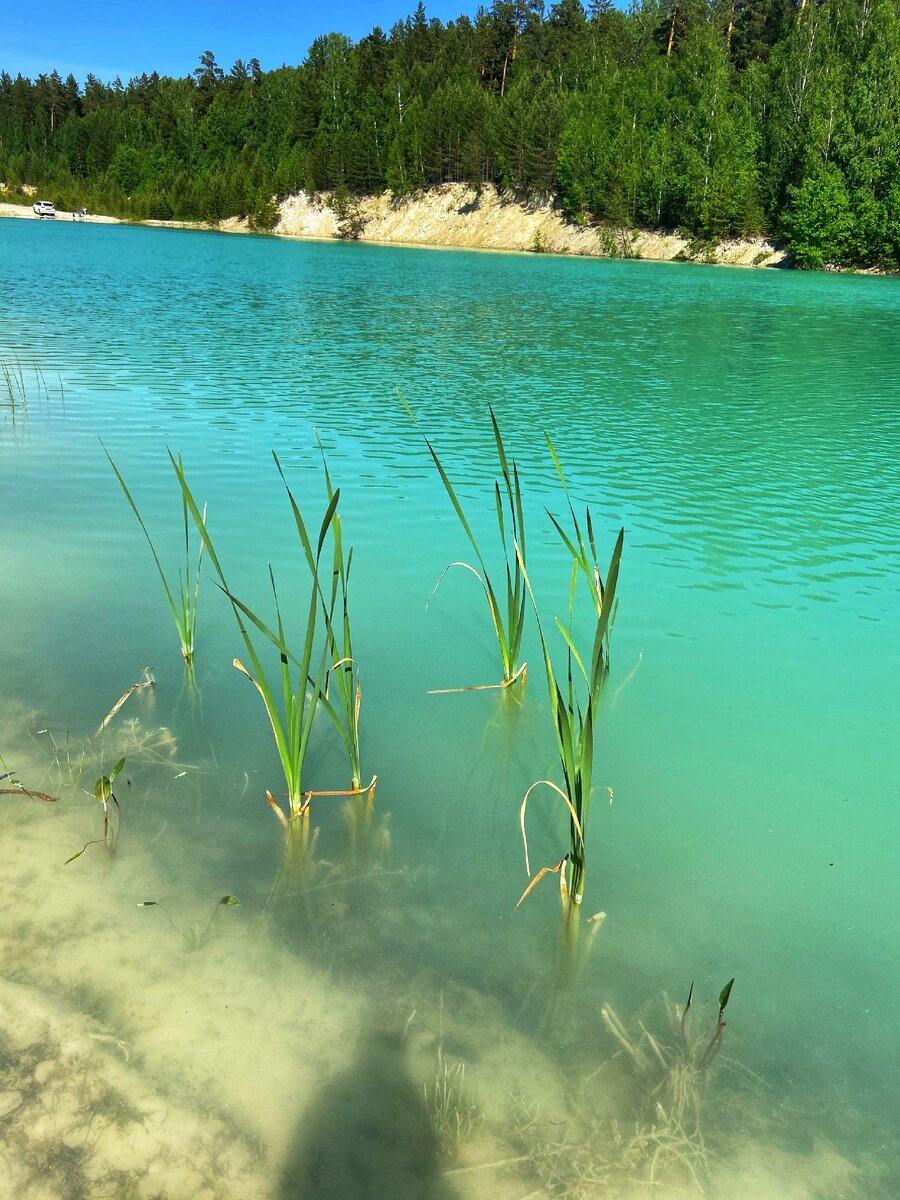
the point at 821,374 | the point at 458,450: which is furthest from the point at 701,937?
the point at 821,374

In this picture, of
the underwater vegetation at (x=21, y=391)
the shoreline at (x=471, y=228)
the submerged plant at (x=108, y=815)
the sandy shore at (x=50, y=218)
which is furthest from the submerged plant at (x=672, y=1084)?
the sandy shore at (x=50, y=218)

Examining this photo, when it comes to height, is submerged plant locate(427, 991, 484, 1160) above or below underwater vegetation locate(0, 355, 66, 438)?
below

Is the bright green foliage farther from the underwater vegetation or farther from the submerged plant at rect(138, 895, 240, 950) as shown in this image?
the submerged plant at rect(138, 895, 240, 950)

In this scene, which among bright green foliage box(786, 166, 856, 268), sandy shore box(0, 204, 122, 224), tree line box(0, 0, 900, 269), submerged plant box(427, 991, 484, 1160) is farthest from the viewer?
sandy shore box(0, 204, 122, 224)

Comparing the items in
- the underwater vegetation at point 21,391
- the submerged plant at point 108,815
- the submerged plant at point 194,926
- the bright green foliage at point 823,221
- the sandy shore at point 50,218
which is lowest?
the submerged plant at point 194,926

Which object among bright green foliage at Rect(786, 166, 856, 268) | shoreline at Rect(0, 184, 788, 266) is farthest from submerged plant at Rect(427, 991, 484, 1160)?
shoreline at Rect(0, 184, 788, 266)

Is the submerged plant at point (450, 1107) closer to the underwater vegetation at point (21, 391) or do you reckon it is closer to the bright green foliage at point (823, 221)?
the underwater vegetation at point (21, 391)

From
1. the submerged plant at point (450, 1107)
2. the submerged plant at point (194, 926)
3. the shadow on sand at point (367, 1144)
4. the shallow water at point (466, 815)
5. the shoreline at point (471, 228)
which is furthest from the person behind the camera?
the shoreline at point (471, 228)

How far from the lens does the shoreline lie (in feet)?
201

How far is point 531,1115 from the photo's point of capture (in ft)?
6.36

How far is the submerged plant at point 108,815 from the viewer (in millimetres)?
2719

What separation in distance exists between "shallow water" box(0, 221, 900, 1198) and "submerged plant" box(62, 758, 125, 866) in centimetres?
4

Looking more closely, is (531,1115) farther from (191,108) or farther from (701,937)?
(191,108)

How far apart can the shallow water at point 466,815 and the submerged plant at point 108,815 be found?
4cm
